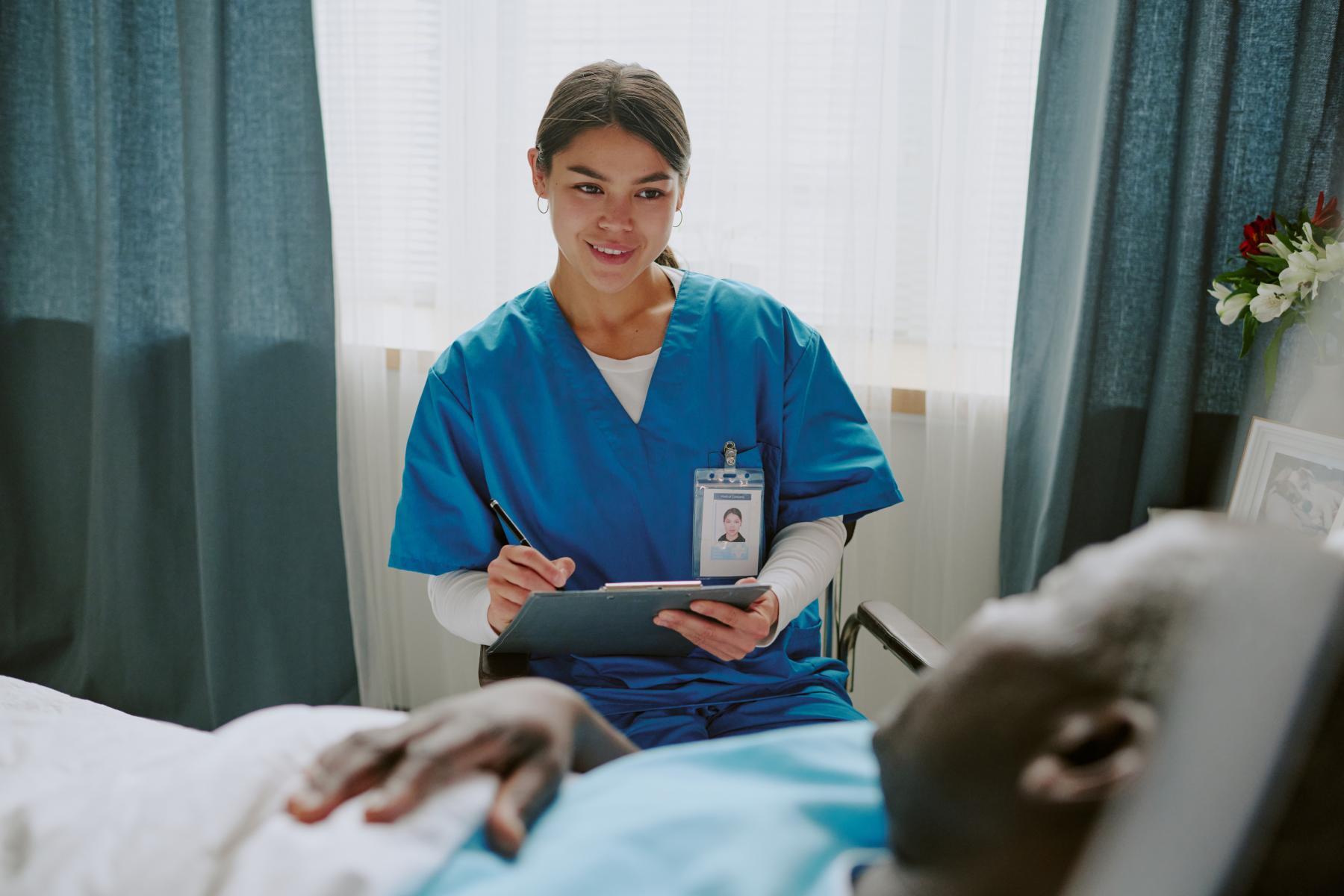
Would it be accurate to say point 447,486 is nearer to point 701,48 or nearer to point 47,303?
point 701,48

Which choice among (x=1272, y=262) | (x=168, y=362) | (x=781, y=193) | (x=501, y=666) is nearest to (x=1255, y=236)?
(x=1272, y=262)

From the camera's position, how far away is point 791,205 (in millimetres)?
2096

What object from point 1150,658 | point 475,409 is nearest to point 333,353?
point 475,409

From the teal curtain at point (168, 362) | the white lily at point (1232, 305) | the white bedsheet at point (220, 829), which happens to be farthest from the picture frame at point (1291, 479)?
the teal curtain at point (168, 362)

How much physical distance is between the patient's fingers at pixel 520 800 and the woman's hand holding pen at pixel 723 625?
44 centimetres

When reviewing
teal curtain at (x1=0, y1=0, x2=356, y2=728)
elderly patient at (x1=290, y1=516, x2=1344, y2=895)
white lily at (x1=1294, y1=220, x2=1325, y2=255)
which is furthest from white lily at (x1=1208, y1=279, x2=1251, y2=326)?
teal curtain at (x1=0, y1=0, x2=356, y2=728)

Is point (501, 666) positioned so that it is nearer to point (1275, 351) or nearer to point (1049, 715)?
point (1049, 715)

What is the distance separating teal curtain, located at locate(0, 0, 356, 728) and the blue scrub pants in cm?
133

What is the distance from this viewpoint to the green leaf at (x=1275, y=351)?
159 cm

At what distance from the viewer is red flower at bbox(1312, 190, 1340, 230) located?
156 cm

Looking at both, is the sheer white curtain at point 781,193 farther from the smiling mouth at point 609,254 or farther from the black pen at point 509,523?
the black pen at point 509,523

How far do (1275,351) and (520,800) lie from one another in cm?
149

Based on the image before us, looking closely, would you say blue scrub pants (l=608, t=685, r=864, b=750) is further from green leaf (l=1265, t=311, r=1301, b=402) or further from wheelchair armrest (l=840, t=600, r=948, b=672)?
green leaf (l=1265, t=311, r=1301, b=402)

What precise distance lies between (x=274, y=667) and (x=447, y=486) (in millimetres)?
1255
